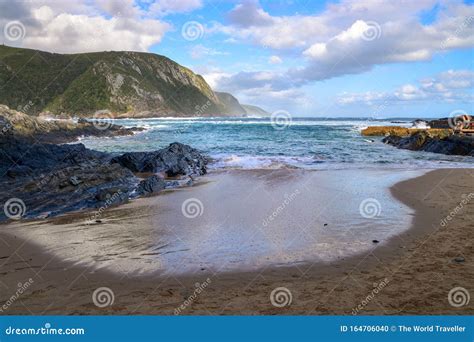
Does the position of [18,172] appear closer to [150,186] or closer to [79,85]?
[150,186]

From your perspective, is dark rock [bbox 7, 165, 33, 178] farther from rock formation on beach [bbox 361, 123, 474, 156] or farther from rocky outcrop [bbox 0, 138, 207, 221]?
rock formation on beach [bbox 361, 123, 474, 156]

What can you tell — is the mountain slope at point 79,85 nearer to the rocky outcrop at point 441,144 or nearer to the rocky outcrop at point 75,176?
the rocky outcrop at point 75,176

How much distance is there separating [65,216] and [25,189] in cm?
320

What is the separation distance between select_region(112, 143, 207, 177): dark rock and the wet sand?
8.05 meters

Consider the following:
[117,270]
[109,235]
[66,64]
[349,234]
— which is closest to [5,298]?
[117,270]

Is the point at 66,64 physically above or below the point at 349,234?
above

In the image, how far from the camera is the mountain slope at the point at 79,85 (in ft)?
481

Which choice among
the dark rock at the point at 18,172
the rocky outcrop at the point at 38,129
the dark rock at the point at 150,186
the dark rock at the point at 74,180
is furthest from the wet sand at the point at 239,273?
the rocky outcrop at the point at 38,129

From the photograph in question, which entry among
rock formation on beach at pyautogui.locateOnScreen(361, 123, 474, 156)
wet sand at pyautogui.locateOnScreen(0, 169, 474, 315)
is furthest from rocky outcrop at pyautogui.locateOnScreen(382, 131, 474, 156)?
wet sand at pyautogui.locateOnScreen(0, 169, 474, 315)

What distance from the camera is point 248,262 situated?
20.7ft

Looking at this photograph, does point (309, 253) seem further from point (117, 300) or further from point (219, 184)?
point (219, 184)

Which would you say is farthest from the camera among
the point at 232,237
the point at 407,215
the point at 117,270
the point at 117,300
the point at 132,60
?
the point at 132,60

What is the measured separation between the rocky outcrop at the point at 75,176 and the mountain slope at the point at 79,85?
5242 inches

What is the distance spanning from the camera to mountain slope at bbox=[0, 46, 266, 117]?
5773 inches
